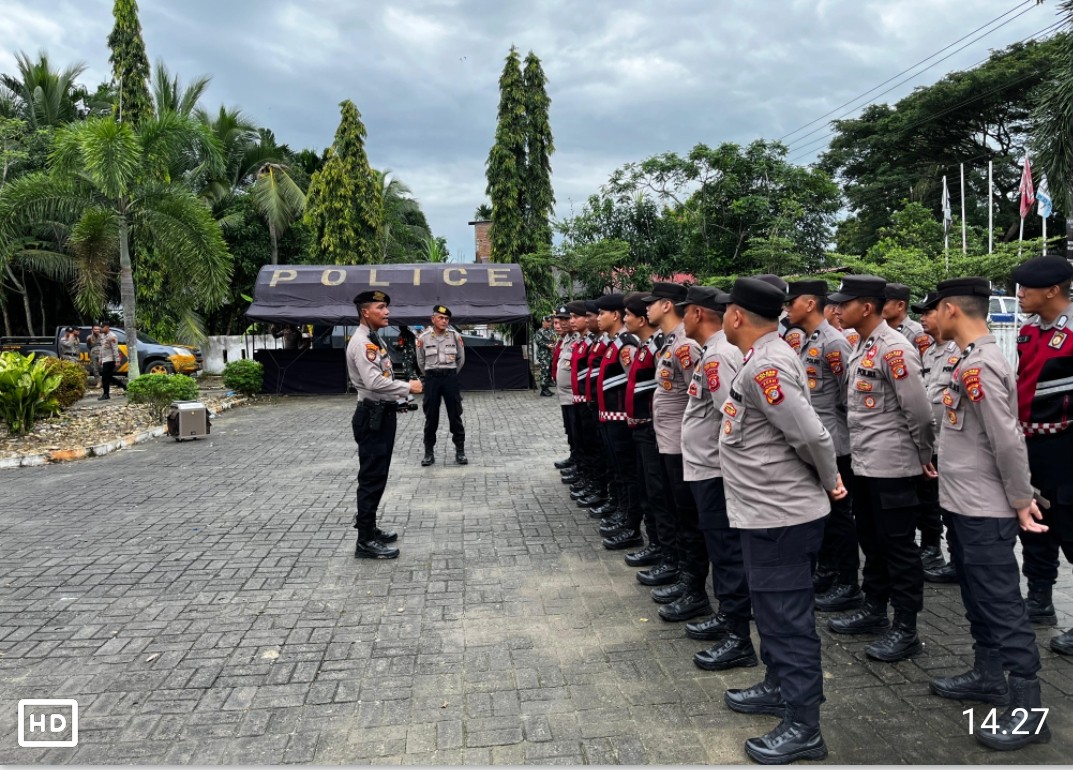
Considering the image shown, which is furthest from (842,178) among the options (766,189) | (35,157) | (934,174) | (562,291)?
(35,157)

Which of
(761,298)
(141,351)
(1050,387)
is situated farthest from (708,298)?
(141,351)

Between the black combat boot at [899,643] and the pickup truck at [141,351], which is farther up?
the pickup truck at [141,351]

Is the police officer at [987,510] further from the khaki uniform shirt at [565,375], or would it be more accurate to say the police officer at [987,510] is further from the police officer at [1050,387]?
the khaki uniform shirt at [565,375]

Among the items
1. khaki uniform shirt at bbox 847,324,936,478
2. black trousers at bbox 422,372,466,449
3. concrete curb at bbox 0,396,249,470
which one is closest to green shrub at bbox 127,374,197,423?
concrete curb at bbox 0,396,249,470

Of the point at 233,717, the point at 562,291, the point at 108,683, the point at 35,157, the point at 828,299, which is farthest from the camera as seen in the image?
the point at 562,291

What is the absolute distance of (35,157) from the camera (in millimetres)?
21328

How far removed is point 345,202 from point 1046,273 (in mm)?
24311

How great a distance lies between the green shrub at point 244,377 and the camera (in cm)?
1688

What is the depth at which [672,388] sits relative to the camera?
4430 mm

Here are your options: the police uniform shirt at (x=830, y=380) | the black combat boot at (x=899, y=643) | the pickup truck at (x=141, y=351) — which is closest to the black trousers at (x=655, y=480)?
the police uniform shirt at (x=830, y=380)

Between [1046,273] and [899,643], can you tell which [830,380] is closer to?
[1046,273]

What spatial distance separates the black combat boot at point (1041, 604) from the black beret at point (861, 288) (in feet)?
6.22

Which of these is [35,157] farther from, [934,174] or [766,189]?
[934,174]

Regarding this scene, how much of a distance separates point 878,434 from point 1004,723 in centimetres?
140
